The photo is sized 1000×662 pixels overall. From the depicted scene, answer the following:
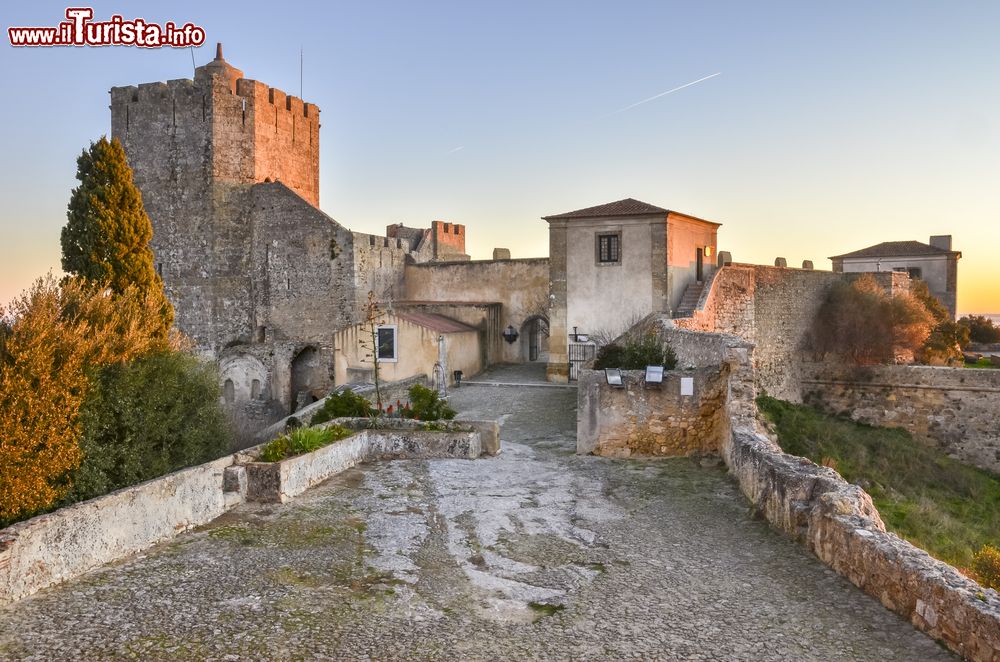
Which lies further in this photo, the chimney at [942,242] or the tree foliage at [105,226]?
the chimney at [942,242]

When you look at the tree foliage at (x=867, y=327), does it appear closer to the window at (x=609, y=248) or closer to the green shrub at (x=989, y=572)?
the window at (x=609, y=248)

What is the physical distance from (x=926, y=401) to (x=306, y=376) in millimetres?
23536

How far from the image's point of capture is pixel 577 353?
22.5 metres

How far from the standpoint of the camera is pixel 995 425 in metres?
25.5

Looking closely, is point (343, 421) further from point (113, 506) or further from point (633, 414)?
point (113, 506)

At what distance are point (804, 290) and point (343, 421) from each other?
21980 mm

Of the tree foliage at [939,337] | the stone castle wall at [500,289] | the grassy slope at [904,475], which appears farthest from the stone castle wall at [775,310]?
the stone castle wall at [500,289]

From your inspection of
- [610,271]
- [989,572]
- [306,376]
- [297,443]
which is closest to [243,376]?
[306,376]

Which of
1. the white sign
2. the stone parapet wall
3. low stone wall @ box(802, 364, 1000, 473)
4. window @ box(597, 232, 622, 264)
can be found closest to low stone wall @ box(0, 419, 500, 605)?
the stone parapet wall

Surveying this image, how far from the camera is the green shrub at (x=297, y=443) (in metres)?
9.23

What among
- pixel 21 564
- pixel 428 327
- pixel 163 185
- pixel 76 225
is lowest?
pixel 21 564

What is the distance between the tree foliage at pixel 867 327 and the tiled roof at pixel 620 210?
1063cm

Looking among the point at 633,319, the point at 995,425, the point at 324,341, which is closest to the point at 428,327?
the point at 633,319

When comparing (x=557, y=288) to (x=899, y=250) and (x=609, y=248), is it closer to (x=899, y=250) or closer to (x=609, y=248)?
(x=609, y=248)
